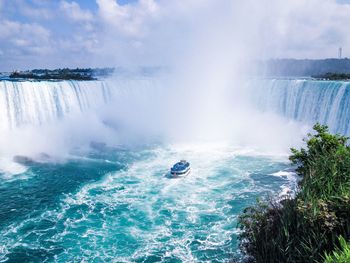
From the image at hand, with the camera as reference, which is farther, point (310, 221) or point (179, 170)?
point (179, 170)

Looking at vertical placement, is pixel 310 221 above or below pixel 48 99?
above

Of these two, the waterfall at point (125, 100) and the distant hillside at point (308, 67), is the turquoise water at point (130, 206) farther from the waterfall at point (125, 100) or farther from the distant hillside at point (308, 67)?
the distant hillside at point (308, 67)

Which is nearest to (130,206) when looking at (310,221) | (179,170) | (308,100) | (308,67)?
(179,170)

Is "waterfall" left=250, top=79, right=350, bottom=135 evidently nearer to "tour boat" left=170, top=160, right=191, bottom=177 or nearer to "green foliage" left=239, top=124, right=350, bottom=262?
"tour boat" left=170, top=160, right=191, bottom=177

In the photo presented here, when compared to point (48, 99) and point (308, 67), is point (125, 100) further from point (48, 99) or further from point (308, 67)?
point (308, 67)

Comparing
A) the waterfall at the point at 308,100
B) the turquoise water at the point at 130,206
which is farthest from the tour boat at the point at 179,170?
the waterfall at the point at 308,100

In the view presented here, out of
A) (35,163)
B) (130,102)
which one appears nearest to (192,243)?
(35,163)
